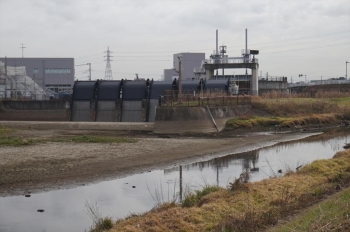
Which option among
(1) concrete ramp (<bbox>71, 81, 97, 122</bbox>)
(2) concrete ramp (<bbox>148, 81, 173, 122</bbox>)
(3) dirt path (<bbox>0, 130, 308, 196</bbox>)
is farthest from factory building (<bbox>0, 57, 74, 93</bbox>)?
(3) dirt path (<bbox>0, 130, 308, 196</bbox>)

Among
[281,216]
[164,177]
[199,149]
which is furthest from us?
[199,149]

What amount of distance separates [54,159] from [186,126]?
17.7 m

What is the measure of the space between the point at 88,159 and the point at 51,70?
281 feet

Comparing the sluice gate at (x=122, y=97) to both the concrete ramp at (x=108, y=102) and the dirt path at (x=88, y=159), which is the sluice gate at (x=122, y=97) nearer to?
the concrete ramp at (x=108, y=102)

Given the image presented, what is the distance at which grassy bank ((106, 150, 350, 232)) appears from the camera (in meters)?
10.2

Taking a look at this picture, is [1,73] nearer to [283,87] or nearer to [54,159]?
[283,87]

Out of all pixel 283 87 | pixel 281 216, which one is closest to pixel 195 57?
pixel 283 87

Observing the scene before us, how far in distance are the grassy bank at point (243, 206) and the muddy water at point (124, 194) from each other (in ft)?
5.67

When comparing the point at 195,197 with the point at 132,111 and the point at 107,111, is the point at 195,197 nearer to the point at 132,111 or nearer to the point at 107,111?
the point at 132,111

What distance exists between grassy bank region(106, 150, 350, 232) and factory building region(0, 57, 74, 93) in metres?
92.3

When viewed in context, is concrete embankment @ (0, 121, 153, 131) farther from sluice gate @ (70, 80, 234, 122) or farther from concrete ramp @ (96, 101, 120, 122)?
concrete ramp @ (96, 101, 120, 122)

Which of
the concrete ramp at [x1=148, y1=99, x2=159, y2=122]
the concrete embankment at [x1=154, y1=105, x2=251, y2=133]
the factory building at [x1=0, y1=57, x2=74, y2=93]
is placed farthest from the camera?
the factory building at [x1=0, y1=57, x2=74, y2=93]

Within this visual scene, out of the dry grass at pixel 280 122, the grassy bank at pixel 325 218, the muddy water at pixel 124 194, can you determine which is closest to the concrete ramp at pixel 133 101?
the dry grass at pixel 280 122

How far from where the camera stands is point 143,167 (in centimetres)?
2098
